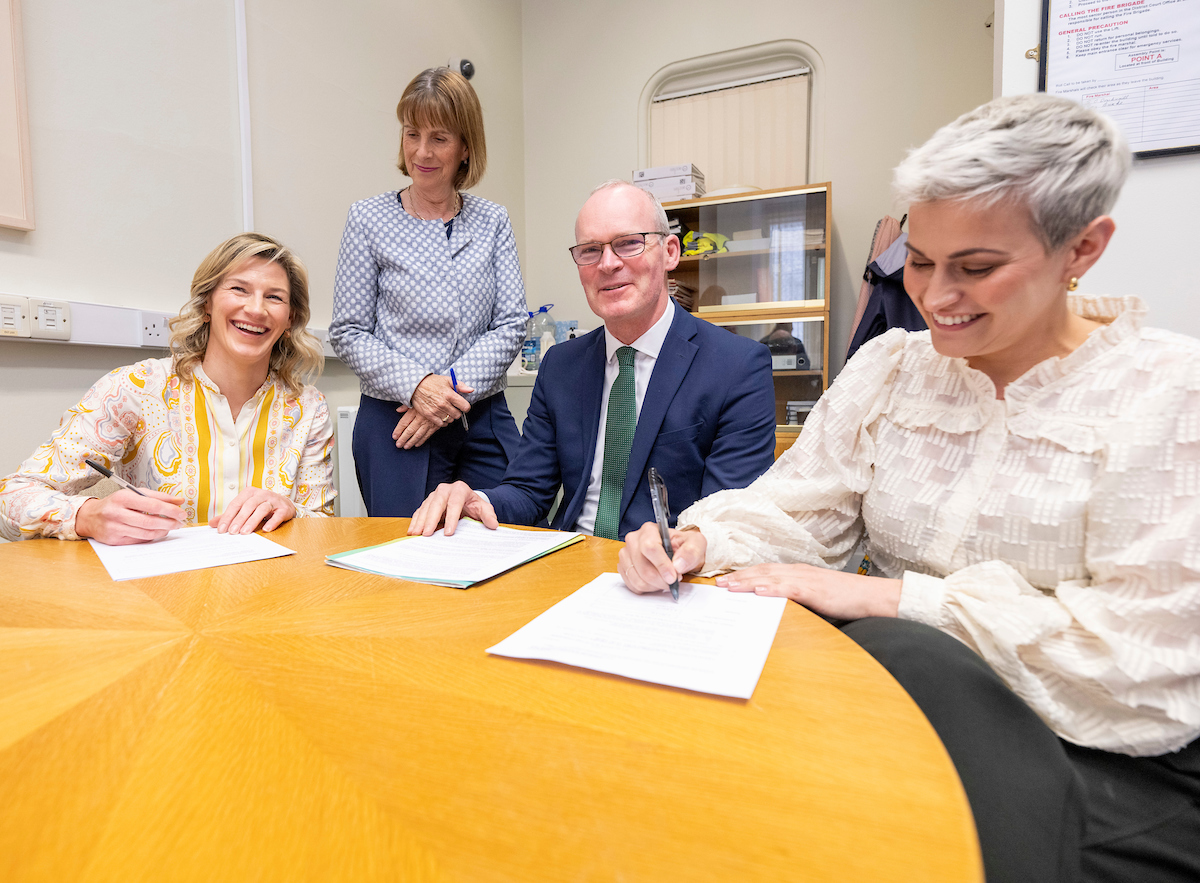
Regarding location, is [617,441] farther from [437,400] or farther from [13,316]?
[13,316]

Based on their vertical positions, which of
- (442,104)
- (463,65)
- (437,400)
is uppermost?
(463,65)

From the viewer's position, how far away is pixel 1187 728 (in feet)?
2.01

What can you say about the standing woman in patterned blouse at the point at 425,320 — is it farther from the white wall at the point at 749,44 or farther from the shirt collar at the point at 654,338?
the white wall at the point at 749,44

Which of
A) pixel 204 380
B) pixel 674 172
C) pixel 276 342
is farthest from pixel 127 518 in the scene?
pixel 674 172

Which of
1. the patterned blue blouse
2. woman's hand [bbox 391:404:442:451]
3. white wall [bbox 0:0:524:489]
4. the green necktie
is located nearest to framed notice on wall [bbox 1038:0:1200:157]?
the green necktie

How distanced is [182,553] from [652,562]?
72 cm

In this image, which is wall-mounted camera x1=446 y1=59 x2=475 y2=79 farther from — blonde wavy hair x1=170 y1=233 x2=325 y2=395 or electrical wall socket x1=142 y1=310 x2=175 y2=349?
blonde wavy hair x1=170 y1=233 x2=325 y2=395

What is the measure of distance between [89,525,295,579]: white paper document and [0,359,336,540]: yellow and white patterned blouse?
0.17m

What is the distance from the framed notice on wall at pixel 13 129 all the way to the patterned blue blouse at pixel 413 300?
2.40ft

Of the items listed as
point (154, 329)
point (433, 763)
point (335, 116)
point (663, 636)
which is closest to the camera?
point (433, 763)

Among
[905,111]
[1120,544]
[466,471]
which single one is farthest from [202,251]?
[905,111]

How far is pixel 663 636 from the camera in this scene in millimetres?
658

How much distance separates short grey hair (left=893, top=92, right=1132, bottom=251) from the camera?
0.73 metres

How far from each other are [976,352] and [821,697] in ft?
1.80
